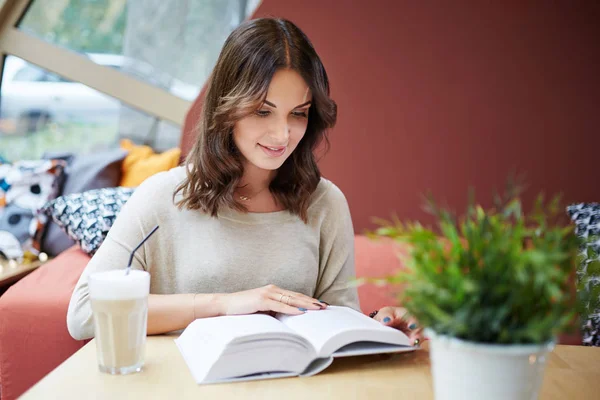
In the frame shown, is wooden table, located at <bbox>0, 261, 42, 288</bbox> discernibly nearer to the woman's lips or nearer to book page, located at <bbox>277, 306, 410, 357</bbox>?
the woman's lips

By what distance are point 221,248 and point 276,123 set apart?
32cm

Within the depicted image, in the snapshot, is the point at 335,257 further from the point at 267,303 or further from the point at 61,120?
the point at 61,120

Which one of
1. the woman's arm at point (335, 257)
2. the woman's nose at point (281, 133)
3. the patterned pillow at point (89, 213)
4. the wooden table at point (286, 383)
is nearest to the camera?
the wooden table at point (286, 383)

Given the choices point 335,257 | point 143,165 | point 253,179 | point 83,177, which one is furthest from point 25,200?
point 335,257

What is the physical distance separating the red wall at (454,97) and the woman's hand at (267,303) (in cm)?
153

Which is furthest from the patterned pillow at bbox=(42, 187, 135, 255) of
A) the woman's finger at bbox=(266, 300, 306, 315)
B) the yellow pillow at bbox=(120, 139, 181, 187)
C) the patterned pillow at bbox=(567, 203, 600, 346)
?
the patterned pillow at bbox=(567, 203, 600, 346)

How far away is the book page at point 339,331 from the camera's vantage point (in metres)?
1.03

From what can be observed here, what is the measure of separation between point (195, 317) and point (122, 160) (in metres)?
1.70

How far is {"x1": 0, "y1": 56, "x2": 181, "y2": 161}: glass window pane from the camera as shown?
3291 mm

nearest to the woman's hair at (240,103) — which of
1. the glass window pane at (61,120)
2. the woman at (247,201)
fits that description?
the woman at (247,201)

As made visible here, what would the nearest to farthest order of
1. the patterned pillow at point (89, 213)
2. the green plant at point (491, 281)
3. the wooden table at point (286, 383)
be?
the green plant at point (491, 281), the wooden table at point (286, 383), the patterned pillow at point (89, 213)

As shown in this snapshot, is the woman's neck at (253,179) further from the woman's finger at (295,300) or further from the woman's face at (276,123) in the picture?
the woman's finger at (295,300)

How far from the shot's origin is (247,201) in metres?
1.60

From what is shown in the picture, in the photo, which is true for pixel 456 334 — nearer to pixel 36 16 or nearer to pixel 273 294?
pixel 273 294
